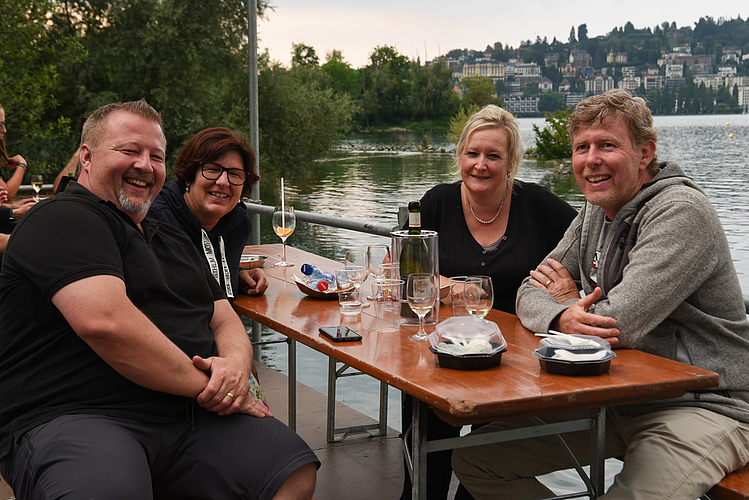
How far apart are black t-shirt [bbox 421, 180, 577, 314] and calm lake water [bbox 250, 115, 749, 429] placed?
271 mm

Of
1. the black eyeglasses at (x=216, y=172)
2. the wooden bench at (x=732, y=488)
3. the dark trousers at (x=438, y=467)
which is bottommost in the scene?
the dark trousers at (x=438, y=467)

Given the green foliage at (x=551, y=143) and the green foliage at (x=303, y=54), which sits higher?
the green foliage at (x=303, y=54)

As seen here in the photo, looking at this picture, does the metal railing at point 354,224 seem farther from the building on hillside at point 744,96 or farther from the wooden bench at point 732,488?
the building on hillside at point 744,96

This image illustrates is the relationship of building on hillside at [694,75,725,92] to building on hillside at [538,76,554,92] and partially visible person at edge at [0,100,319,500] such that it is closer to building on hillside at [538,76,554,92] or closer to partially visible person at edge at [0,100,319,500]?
building on hillside at [538,76,554,92]

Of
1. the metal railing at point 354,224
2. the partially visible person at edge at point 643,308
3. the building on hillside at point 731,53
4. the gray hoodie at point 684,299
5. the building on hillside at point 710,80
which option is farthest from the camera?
the building on hillside at point 710,80

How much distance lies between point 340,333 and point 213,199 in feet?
3.22

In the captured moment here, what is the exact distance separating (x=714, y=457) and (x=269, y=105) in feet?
75.1

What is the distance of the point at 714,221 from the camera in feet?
5.93

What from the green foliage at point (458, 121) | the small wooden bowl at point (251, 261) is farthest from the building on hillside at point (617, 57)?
the small wooden bowl at point (251, 261)

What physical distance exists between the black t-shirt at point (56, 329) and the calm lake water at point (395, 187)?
1.37 meters

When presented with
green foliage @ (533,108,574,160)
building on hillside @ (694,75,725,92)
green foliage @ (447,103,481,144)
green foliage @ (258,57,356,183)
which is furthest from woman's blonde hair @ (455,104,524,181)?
green foliage @ (447,103,481,144)

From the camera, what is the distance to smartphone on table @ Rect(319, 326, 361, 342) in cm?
186

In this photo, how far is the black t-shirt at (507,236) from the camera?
2.66m

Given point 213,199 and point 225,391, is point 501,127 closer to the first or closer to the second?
point 213,199
